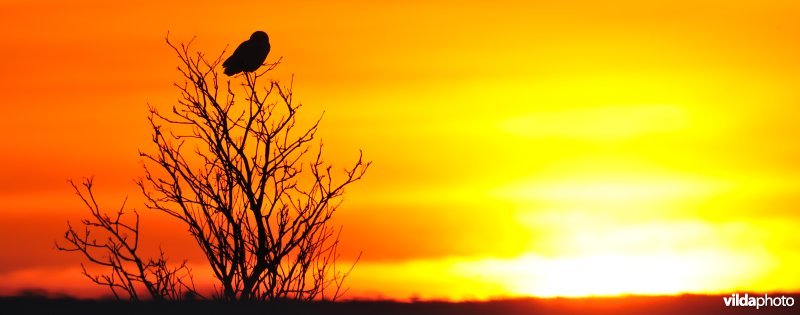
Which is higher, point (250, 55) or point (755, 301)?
point (250, 55)

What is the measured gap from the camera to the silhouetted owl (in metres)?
22.3

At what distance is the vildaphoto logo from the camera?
1930cm

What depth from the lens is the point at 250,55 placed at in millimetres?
22438

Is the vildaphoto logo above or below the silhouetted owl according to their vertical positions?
below

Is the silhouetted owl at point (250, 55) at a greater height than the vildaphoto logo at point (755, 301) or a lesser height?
greater

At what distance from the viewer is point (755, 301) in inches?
773

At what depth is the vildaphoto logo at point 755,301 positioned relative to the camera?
19.3 m

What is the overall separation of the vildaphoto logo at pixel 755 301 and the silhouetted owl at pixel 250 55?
676 centimetres

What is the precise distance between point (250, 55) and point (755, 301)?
726cm

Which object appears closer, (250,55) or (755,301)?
(755,301)

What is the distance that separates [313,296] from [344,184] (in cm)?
127

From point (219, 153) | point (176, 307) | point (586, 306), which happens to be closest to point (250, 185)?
point (219, 153)

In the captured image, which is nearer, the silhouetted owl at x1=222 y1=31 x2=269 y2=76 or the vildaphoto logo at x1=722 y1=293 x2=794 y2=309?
the vildaphoto logo at x1=722 y1=293 x2=794 y2=309

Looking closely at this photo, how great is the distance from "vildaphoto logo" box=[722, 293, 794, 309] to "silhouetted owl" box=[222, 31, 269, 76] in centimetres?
676
